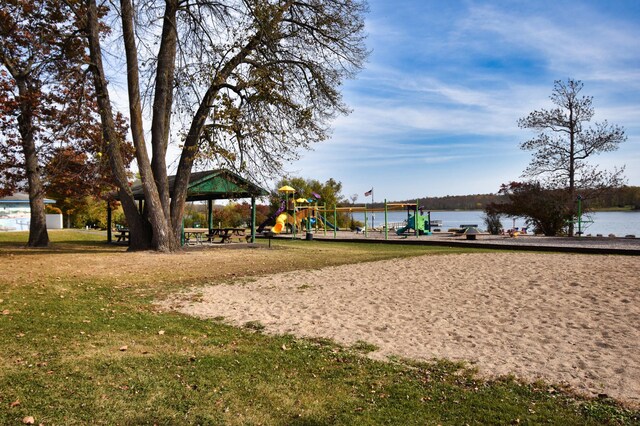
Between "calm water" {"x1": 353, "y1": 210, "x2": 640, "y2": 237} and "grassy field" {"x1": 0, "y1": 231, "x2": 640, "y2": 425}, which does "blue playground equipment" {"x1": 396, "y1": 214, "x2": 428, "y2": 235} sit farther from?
"grassy field" {"x1": 0, "y1": 231, "x2": 640, "y2": 425}

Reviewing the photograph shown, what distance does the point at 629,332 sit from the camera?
645cm

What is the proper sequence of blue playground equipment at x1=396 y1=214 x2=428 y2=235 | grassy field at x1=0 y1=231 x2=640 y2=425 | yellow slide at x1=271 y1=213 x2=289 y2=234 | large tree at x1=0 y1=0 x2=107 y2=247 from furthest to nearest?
yellow slide at x1=271 y1=213 x2=289 y2=234, blue playground equipment at x1=396 y1=214 x2=428 y2=235, large tree at x1=0 y1=0 x2=107 y2=247, grassy field at x1=0 y1=231 x2=640 y2=425

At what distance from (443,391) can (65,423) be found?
316 centimetres

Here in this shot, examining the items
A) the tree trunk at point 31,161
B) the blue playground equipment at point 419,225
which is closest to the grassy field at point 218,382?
the tree trunk at point 31,161

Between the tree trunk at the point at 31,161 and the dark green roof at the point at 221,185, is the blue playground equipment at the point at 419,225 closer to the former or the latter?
the dark green roof at the point at 221,185

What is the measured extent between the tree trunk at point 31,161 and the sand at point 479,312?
11.9 meters

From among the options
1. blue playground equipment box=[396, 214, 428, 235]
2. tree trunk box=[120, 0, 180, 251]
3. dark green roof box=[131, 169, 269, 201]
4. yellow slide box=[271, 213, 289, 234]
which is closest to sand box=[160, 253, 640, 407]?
tree trunk box=[120, 0, 180, 251]

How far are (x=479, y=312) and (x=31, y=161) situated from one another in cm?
1748

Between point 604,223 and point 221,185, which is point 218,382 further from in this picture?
point 604,223

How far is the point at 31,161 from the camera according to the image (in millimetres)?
18578

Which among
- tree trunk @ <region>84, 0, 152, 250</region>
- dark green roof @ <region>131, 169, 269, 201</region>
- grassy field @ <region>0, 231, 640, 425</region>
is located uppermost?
tree trunk @ <region>84, 0, 152, 250</region>

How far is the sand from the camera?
538 cm

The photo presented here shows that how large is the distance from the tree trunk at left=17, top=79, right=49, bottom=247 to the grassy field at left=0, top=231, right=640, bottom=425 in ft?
41.1

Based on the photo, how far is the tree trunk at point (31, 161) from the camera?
18.1m
